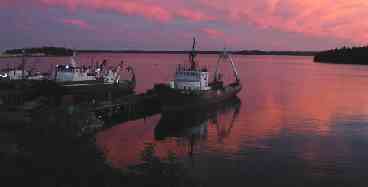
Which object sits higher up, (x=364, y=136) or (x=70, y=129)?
(x=70, y=129)

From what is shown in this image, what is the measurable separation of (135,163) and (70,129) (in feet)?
29.1

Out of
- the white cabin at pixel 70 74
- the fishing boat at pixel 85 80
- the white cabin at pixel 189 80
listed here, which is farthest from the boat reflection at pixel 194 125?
the white cabin at pixel 70 74

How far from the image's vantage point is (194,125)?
4478 centimetres

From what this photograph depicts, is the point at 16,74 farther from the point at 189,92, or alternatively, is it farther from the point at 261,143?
the point at 261,143

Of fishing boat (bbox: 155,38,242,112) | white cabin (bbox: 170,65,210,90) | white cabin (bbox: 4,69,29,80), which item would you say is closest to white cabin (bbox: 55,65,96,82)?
white cabin (bbox: 4,69,29,80)

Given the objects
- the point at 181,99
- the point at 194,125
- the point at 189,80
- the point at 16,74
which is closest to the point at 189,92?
the point at 181,99

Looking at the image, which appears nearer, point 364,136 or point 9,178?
point 9,178

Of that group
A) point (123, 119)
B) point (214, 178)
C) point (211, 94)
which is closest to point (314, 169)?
point (214, 178)

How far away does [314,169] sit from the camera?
27.1m

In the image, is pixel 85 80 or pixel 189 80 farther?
pixel 85 80

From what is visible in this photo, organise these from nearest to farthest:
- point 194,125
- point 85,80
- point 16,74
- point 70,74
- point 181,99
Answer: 1. point 194,125
2. point 181,99
3. point 70,74
4. point 85,80
5. point 16,74

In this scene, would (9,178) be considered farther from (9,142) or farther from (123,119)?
(123,119)

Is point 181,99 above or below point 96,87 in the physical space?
below

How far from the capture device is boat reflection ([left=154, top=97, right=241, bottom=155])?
1503 inches
